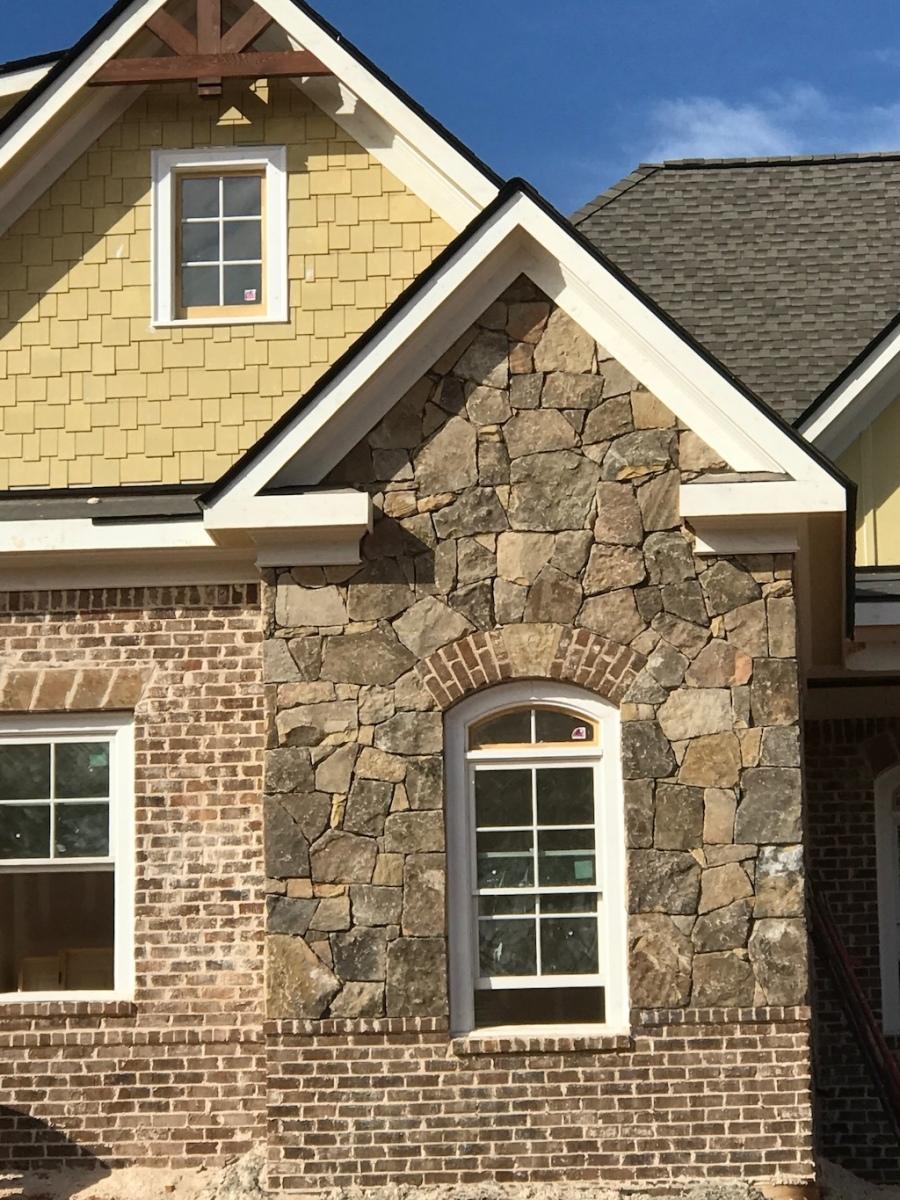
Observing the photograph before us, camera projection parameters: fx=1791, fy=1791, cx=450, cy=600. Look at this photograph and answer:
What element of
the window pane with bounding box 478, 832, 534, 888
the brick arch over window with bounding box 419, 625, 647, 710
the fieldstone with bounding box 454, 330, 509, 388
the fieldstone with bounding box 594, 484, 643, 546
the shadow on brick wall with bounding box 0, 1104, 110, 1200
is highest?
the fieldstone with bounding box 454, 330, 509, 388

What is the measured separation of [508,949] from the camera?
10.1 m

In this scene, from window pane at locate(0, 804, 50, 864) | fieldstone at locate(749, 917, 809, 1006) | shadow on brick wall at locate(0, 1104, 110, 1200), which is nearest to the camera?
fieldstone at locate(749, 917, 809, 1006)

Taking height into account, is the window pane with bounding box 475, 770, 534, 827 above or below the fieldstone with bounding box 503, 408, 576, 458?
below

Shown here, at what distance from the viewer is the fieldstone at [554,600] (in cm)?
1012

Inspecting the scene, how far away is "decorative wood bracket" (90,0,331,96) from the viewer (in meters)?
12.1

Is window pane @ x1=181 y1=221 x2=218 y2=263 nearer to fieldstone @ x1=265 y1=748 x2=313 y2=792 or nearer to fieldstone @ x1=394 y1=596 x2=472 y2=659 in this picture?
fieldstone @ x1=394 y1=596 x2=472 y2=659

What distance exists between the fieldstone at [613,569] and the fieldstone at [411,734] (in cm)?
116

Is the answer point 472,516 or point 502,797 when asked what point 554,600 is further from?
point 502,797

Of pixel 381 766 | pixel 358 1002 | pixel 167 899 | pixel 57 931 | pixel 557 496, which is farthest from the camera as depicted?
pixel 57 931

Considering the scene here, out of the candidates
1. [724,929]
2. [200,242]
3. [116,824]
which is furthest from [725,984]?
[200,242]

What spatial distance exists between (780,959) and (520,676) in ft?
6.86

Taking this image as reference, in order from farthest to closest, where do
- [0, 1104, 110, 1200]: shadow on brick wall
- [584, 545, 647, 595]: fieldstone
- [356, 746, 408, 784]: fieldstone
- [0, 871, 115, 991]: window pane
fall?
[0, 871, 115, 991]: window pane
[0, 1104, 110, 1200]: shadow on brick wall
[584, 545, 647, 595]: fieldstone
[356, 746, 408, 784]: fieldstone

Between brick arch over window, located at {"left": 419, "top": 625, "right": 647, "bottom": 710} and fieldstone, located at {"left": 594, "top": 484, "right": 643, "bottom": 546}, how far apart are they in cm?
58

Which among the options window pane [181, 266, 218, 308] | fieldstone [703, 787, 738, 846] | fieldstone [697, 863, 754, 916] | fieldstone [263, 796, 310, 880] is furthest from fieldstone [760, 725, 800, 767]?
window pane [181, 266, 218, 308]
